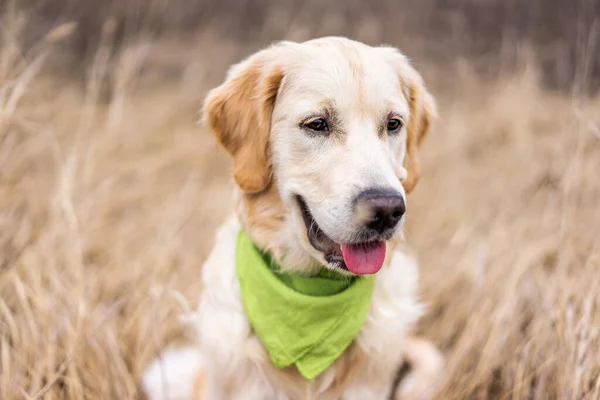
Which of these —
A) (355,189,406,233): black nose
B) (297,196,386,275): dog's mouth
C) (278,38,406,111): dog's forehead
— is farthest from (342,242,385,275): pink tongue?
(278,38,406,111): dog's forehead

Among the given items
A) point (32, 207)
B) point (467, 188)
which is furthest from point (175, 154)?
point (467, 188)

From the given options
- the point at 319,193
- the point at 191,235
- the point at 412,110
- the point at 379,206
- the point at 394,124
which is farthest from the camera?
the point at 191,235

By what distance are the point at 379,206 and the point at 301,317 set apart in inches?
25.3

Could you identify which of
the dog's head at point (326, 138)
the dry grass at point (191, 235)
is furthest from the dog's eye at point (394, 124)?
the dry grass at point (191, 235)

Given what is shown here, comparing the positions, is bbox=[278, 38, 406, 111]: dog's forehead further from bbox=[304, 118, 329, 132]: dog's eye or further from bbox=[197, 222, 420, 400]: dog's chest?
bbox=[197, 222, 420, 400]: dog's chest

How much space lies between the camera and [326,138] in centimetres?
207

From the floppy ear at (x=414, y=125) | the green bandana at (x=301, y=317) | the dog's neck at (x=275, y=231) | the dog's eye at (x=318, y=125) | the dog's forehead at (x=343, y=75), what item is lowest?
the green bandana at (x=301, y=317)

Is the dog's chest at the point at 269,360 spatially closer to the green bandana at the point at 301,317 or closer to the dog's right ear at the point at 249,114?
the green bandana at the point at 301,317

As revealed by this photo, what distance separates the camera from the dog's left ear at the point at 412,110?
2.32 meters

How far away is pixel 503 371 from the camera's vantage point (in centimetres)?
266

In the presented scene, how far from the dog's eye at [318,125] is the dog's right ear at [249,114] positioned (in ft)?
0.65

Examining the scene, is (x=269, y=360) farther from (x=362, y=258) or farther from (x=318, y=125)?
(x=318, y=125)

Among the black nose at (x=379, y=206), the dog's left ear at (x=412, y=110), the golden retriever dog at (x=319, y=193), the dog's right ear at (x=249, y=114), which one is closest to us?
the black nose at (x=379, y=206)

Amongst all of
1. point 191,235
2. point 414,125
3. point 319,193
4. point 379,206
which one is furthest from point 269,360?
point 191,235
